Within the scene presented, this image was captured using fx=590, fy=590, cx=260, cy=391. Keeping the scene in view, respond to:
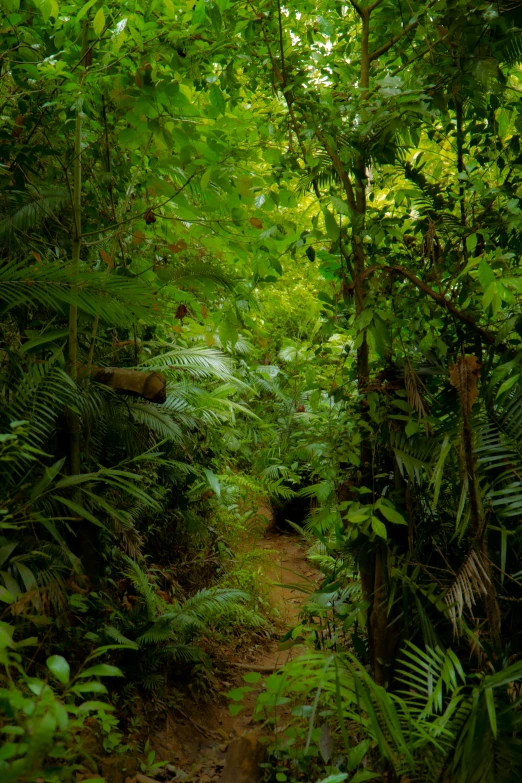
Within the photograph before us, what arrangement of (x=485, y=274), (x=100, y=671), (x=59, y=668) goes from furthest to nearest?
(x=485, y=274), (x=100, y=671), (x=59, y=668)

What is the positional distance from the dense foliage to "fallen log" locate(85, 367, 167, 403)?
1 cm

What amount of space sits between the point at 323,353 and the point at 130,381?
1.06m

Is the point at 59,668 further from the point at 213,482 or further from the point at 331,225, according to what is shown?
the point at 213,482

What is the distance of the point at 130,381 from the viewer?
3.20 m

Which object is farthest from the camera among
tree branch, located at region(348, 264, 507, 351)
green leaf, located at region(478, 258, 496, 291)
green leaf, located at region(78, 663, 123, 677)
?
tree branch, located at region(348, 264, 507, 351)

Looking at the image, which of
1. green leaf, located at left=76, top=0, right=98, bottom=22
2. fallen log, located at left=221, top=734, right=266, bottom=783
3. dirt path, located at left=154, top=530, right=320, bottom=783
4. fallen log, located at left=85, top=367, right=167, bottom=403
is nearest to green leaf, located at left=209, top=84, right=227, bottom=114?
green leaf, located at left=76, top=0, right=98, bottom=22

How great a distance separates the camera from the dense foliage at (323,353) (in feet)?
7.61

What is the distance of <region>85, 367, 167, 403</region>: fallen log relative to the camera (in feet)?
10.5

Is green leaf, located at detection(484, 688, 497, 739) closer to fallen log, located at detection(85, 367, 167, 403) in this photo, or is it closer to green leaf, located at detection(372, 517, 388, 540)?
green leaf, located at detection(372, 517, 388, 540)

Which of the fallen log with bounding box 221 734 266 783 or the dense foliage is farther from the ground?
the dense foliage

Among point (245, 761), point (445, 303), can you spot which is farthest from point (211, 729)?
point (445, 303)

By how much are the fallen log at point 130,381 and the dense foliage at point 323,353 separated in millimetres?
13

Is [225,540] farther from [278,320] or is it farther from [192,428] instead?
[278,320]

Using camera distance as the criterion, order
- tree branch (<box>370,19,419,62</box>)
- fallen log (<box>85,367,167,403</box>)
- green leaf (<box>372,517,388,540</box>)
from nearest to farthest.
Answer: green leaf (<box>372,517,388,540</box>), tree branch (<box>370,19,419,62</box>), fallen log (<box>85,367,167,403</box>)
